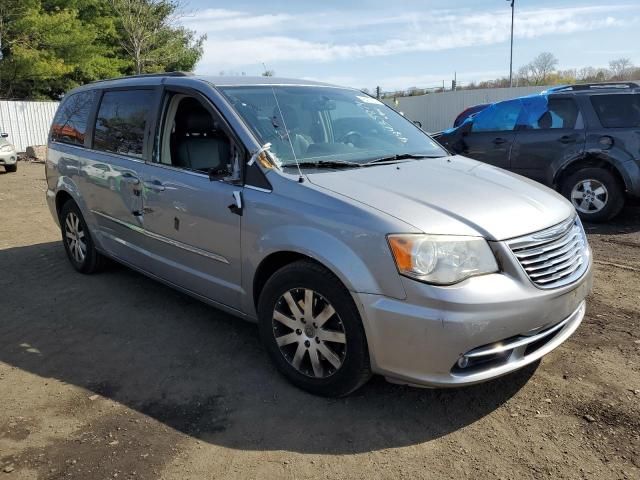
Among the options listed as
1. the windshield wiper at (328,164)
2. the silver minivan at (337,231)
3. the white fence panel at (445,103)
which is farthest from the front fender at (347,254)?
the white fence panel at (445,103)

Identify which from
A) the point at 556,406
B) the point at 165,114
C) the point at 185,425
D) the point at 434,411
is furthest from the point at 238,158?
the point at 556,406

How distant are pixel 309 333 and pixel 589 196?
225 inches

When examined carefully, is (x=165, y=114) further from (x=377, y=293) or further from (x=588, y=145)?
(x=588, y=145)

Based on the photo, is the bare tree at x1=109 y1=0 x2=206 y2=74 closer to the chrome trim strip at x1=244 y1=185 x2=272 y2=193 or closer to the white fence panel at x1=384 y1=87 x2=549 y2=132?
the white fence panel at x1=384 y1=87 x2=549 y2=132

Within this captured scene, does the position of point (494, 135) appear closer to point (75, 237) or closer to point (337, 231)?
point (75, 237)

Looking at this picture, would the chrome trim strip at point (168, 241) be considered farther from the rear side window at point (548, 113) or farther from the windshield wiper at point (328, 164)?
the rear side window at point (548, 113)

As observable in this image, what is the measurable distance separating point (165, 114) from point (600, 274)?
13.8 ft

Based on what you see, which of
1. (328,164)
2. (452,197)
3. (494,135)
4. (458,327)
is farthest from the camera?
(494,135)

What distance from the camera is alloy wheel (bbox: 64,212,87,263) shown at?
561cm

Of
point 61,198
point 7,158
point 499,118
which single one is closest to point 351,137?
point 61,198

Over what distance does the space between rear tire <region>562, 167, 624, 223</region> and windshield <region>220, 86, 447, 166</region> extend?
12.8 ft

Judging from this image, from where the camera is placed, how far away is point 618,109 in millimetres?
7422

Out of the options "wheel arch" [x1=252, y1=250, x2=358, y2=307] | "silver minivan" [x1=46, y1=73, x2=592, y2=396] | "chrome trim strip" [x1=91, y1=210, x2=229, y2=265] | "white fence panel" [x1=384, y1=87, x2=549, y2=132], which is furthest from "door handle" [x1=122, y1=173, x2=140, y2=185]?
"white fence panel" [x1=384, y1=87, x2=549, y2=132]

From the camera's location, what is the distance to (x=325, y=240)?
3047 mm
